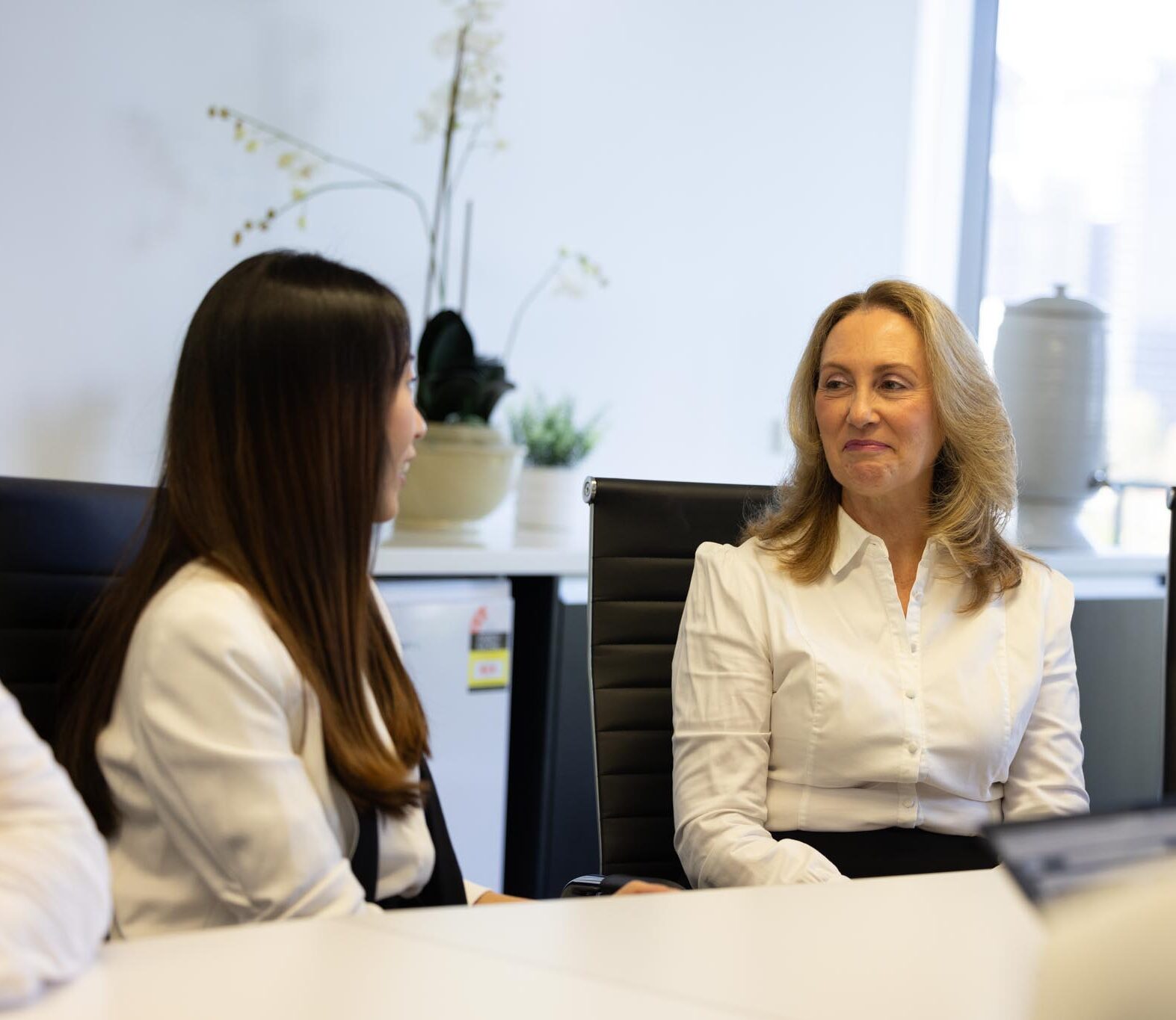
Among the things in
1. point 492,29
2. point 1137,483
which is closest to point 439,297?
point 492,29

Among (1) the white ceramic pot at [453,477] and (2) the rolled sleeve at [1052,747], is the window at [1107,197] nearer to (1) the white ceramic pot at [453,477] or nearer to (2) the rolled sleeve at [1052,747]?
(1) the white ceramic pot at [453,477]

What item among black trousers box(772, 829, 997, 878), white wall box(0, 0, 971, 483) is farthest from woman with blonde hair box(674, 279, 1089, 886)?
A: white wall box(0, 0, 971, 483)

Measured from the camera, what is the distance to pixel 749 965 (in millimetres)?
868

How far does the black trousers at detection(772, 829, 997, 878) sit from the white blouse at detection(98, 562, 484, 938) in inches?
26.7

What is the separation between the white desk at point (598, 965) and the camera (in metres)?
0.76

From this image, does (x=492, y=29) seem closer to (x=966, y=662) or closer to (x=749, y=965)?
(x=966, y=662)

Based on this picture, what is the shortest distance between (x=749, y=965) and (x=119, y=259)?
82.3 inches

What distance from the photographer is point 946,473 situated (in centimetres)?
177

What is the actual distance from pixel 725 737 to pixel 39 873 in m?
0.94

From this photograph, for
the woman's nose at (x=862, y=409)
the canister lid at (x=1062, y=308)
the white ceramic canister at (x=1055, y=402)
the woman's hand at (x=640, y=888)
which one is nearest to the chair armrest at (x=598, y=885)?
the woman's hand at (x=640, y=888)

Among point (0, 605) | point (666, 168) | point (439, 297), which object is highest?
point (666, 168)

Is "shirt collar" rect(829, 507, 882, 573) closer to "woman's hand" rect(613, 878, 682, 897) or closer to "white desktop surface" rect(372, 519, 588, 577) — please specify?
"woman's hand" rect(613, 878, 682, 897)

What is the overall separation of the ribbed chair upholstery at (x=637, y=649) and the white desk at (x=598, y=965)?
62 centimetres

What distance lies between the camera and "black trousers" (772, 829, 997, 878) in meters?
1.54
